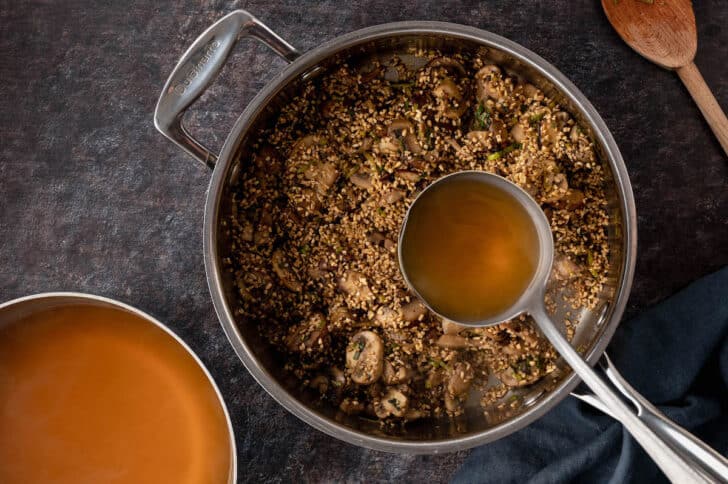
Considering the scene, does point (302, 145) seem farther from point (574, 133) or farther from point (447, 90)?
point (574, 133)

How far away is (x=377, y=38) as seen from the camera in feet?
5.28

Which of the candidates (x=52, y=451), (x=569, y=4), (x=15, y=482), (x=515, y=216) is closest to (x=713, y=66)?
(x=569, y=4)

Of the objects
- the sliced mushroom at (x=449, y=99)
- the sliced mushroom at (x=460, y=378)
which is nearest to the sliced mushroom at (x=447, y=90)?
the sliced mushroom at (x=449, y=99)

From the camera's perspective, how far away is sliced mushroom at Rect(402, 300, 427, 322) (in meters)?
1.74

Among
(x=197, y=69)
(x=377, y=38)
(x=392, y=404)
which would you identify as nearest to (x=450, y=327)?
(x=392, y=404)

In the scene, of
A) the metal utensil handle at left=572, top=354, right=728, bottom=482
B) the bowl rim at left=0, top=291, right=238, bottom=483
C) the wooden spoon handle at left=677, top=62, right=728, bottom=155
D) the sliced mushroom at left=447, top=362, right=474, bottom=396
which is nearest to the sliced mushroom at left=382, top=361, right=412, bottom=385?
the sliced mushroom at left=447, top=362, right=474, bottom=396

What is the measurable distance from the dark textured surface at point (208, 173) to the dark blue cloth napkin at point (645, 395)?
81 millimetres

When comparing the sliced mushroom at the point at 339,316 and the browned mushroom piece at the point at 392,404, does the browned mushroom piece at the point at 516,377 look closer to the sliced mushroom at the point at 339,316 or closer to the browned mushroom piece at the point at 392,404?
the browned mushroom piece at the point at 392,404

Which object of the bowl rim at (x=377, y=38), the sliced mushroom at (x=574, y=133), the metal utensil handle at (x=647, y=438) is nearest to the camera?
the metal utensil handle at (x=647, y=438)

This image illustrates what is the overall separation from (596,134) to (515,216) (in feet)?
0.98

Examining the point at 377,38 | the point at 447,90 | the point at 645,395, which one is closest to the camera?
the point at 377,38

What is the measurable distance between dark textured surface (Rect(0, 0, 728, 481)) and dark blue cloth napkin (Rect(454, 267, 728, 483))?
0.08m

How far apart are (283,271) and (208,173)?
1.29 feet

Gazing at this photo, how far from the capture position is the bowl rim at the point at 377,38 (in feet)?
5.12
